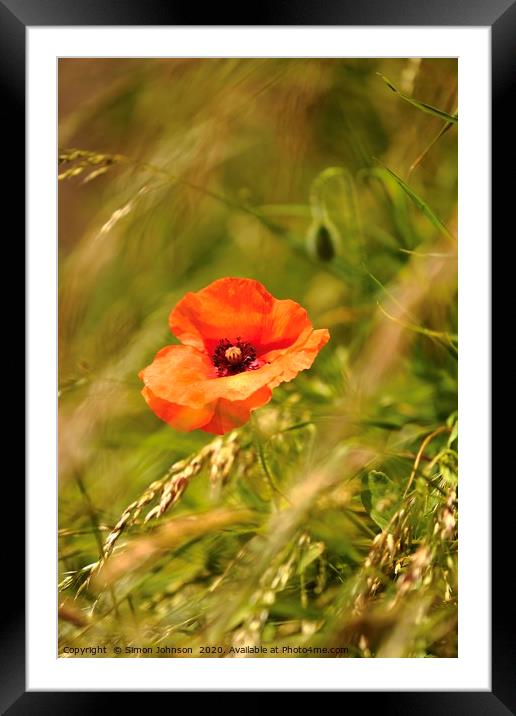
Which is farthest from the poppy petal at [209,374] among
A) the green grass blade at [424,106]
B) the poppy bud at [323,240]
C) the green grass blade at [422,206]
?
the green grass blade at [424,106]

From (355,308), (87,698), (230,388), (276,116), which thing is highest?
(276,116)

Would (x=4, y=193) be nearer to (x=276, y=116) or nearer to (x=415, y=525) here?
(x=276, y=116)

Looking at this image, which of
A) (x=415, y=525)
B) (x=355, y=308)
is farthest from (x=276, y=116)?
(x=415, y=525)

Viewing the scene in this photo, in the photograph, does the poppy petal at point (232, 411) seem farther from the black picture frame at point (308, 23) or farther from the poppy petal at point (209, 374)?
the black picture frame at point (308, 23)

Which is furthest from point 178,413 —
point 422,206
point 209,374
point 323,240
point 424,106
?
point 424,106

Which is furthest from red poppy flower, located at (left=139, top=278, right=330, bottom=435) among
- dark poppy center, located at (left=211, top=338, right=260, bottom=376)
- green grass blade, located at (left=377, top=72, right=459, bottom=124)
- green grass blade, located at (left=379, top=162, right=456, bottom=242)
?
green grass blade, located at (left=377, top=72, right=459, bottom=124)

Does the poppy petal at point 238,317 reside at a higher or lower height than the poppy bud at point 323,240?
lower

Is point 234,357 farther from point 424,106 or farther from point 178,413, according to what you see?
point 424,106

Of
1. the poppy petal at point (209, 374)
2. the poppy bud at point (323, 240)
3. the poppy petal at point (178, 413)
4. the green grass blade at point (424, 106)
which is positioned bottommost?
the poppy petal at point (178, 413)
